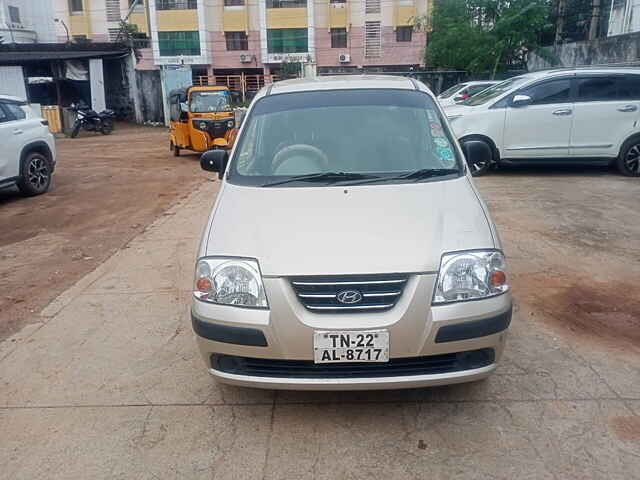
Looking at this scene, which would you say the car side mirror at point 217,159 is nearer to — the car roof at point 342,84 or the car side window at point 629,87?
the car roof at point 342,84

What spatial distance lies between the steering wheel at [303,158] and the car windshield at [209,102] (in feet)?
36.8

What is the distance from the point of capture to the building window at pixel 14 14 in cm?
3641

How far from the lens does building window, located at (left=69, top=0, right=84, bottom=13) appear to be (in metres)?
41.2

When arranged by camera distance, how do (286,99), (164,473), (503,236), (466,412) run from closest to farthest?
1. (164,473)
2. (466,412)
3. (286,99)
4. (503,236)

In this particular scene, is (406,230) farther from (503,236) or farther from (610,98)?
(610,98)

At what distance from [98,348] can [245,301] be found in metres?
1.71

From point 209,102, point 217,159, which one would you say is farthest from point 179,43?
point 217,159

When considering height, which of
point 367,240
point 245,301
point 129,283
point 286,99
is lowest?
point 129,283

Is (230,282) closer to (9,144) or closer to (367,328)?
(367,328)

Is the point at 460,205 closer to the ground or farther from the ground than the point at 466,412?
farther from the ground

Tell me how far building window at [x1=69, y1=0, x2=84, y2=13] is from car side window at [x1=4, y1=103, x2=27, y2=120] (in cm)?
3698

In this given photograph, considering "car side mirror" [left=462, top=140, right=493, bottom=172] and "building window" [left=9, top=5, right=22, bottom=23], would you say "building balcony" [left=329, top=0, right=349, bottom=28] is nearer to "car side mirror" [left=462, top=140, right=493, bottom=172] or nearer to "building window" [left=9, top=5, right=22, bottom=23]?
"building window" [left=9, top=5, right=22, bottom=23]

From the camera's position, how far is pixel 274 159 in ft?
12.9

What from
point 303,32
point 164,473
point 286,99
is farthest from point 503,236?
point 303,32
